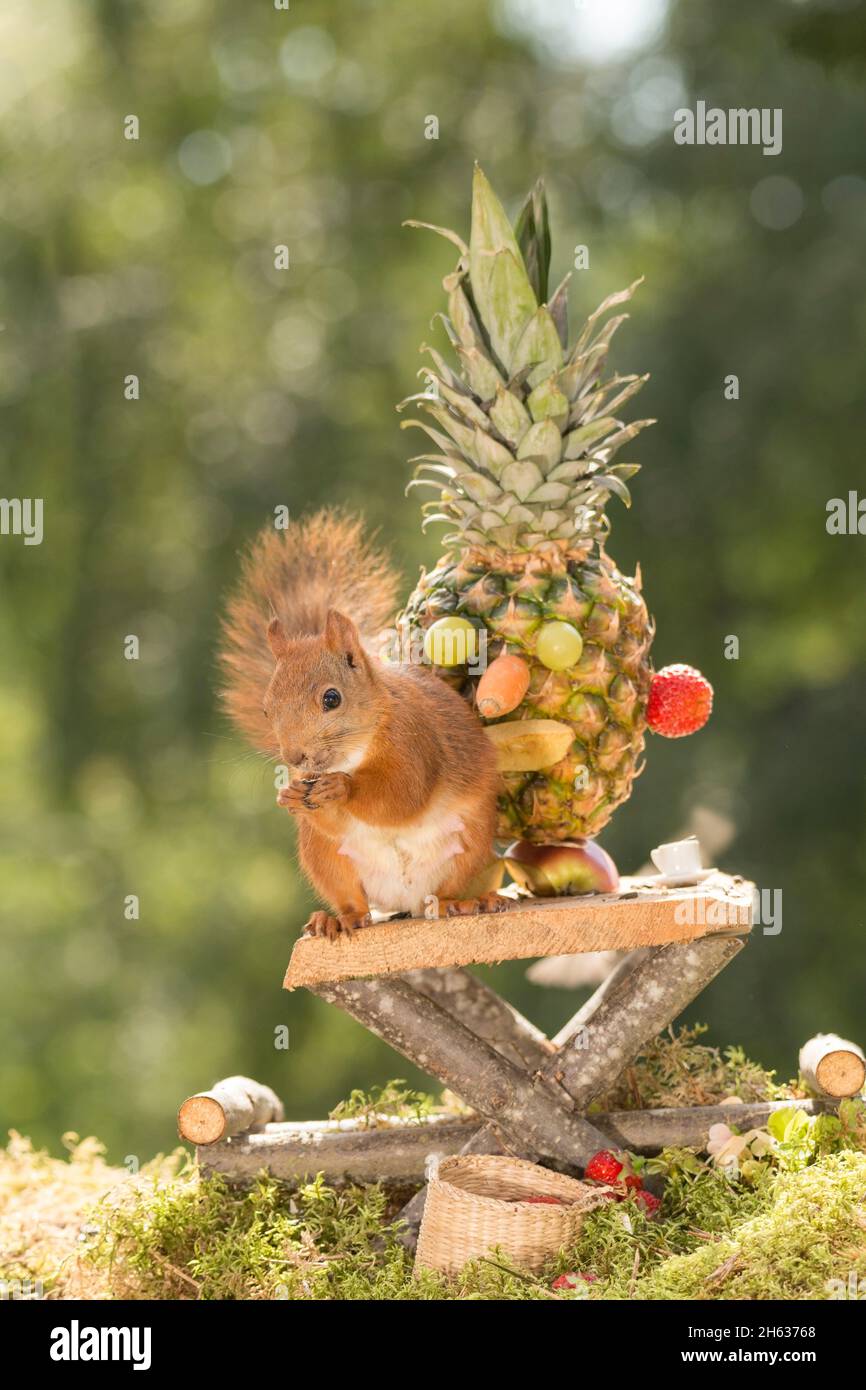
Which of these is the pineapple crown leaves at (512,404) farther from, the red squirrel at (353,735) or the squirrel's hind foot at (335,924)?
the squirrel's hind foot at (335,924)

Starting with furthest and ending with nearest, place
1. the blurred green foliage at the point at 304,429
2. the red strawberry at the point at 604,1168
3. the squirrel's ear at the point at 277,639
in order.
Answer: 1. the blurred green foliage at the point at 304,429
2. the red strawberry at the point at 604,1168
3. the squirrel's ear at the point at 277,639

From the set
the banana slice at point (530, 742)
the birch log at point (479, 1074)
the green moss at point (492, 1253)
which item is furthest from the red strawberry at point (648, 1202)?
the banana slice at point (530, 742)

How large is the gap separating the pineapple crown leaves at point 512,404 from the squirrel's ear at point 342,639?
39cm

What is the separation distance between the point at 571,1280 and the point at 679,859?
2.73 feet

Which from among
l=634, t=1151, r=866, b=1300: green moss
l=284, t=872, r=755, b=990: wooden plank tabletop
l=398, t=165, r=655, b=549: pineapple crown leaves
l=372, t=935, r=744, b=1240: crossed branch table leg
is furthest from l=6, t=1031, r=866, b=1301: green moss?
l=398, t=165, r=655, b=549: pineapple crown leaves

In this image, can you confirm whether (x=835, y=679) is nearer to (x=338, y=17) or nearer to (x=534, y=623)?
(x=534, y=623)

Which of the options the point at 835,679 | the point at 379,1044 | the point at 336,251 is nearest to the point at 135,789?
the point at 379,1044

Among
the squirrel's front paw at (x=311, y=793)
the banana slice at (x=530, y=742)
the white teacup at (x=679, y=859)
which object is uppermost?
the banana slice at (x=530, y=742)

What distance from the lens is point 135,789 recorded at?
5699mm

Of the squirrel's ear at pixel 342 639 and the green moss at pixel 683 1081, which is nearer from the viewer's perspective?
the squirrel's ear at pixel 342 639

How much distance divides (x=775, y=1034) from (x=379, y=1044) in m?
1.93

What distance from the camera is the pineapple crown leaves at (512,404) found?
2385 millimetres

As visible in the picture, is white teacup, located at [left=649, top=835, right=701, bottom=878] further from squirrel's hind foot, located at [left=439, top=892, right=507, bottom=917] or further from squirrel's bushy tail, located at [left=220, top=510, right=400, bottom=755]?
squirrel's bushy tail, located at [left=220, top=510, right=400, bottom=755]

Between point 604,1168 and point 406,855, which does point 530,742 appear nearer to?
point 406,855
